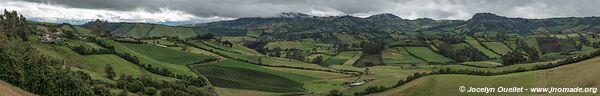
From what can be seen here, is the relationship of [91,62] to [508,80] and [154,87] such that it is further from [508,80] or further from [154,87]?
[508,80]

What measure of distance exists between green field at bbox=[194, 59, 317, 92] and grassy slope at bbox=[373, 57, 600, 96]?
1596 inches

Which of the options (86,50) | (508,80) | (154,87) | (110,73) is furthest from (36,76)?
(508,80)

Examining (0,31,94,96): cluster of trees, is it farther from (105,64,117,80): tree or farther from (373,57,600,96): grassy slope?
(373,57,600,96): grassy slope

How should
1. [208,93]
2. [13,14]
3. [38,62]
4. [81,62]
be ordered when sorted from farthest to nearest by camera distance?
[13,14] < [81,62] < [208,93] < [38,62]

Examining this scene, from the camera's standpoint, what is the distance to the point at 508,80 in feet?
364

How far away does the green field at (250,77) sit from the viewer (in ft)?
484

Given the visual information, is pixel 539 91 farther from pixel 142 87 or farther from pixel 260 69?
pixel 260 69

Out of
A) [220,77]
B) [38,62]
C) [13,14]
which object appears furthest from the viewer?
[13,14]

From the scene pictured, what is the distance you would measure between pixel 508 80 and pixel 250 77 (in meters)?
76.8

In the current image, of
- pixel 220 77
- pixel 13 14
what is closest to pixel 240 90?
pixel 220 77

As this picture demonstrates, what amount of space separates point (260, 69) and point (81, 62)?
62.8m

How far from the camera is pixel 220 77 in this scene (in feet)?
511

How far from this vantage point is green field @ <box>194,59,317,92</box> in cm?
14750

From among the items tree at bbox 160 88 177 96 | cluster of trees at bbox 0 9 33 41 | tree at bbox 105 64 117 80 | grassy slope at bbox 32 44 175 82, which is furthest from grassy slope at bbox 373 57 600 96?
cluster of trees at bbox 0 9 33 41
